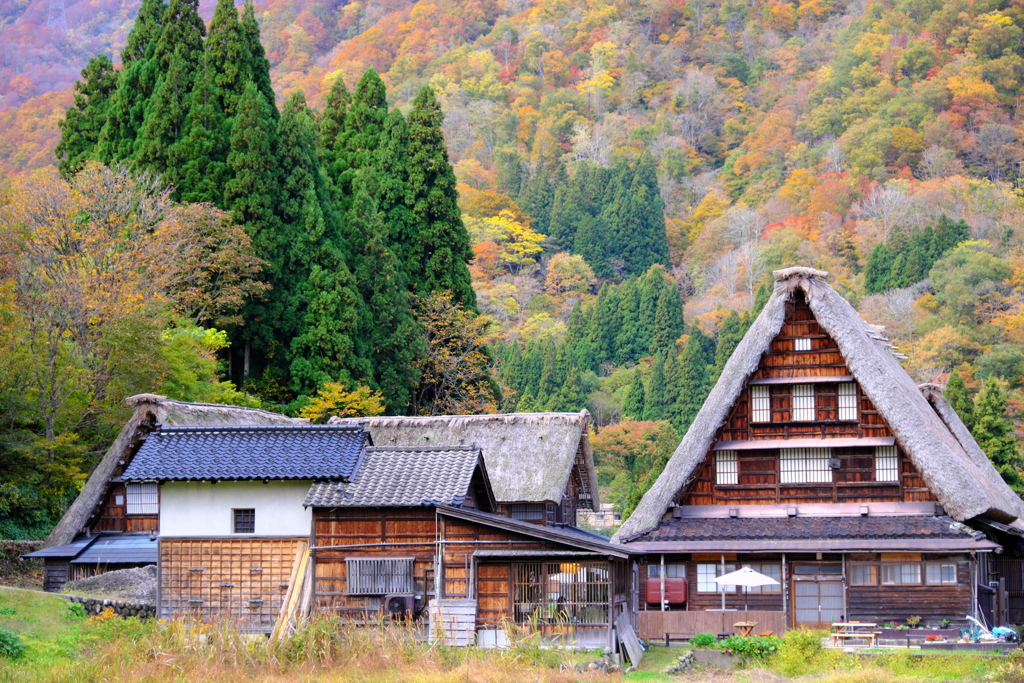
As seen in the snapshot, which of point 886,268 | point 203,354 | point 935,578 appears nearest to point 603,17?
point 886,268

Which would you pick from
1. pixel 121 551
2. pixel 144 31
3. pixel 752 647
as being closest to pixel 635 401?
pixel 144 31

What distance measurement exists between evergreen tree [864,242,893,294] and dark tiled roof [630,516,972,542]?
5017 centimetres

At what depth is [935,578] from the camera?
24344mm

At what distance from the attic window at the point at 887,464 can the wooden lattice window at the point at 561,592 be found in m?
7.01

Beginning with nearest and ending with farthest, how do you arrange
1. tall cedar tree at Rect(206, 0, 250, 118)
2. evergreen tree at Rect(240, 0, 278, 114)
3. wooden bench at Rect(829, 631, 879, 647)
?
wooden bench at Rect(829, 631, 879, 647) < tall cedar tree at Rect(206, 0, 250, 118) < evergreen tree at Rect(240, 0, 278, 114)

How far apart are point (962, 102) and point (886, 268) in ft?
84.7

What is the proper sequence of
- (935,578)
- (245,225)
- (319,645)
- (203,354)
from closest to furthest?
1. (319,645)
2. (935,578)
3. (203,354)
4. (245,225)

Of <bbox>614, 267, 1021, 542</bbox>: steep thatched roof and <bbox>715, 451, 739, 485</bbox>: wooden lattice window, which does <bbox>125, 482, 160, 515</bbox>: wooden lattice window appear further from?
<bbox>715, 451, 739, 485</bbox>: wooden lattice window

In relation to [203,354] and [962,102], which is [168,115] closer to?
[203,354]

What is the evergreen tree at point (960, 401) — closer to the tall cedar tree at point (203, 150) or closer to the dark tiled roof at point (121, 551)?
the tall cedar tree at point (203, 150)

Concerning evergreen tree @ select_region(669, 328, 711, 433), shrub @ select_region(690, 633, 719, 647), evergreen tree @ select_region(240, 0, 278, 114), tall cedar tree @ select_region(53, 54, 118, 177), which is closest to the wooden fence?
shrub @ select_region(690, 633, 719, 647)

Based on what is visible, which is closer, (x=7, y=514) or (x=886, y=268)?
(x=7, y=514)

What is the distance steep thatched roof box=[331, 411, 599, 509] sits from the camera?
101 feet

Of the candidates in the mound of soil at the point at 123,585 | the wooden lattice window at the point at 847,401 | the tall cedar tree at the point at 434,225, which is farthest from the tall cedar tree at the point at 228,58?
the wooden lattice window at the point at 847,401
